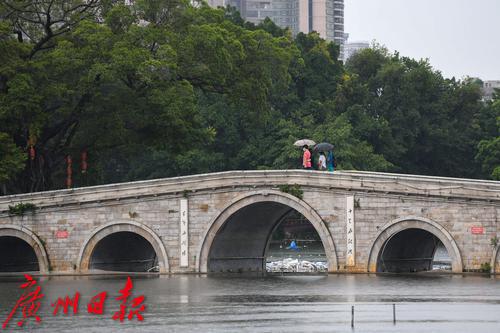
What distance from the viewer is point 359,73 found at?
110 m

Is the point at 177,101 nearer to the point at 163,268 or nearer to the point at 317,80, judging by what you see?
the point at 163,268

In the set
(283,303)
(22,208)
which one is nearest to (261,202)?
(22,208)

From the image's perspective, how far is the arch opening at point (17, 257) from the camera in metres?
74.1

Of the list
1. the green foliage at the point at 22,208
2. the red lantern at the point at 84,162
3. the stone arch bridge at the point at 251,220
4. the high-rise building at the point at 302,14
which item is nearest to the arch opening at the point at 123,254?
the stone arch bridge at the point at 251,220

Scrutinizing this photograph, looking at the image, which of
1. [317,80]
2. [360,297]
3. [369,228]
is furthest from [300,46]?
[360,297]

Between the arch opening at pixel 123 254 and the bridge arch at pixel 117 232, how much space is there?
397 millimetres

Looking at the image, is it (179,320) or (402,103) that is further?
(402,103)

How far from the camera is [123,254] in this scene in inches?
2918

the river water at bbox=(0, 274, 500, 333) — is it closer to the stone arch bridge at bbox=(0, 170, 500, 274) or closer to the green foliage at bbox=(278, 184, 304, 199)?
the stone arch bridge at bbox=(0, 170, 500, 274)

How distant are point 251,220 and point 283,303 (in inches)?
666

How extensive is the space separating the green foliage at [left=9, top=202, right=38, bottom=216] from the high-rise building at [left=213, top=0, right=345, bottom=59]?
11033 cm

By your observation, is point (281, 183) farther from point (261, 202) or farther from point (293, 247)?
point (293, 247)

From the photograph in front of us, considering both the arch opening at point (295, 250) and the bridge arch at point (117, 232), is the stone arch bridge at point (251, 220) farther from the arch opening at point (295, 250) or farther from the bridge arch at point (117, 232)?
the arch opening at point (295, 250)

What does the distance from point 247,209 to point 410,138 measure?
130ft
